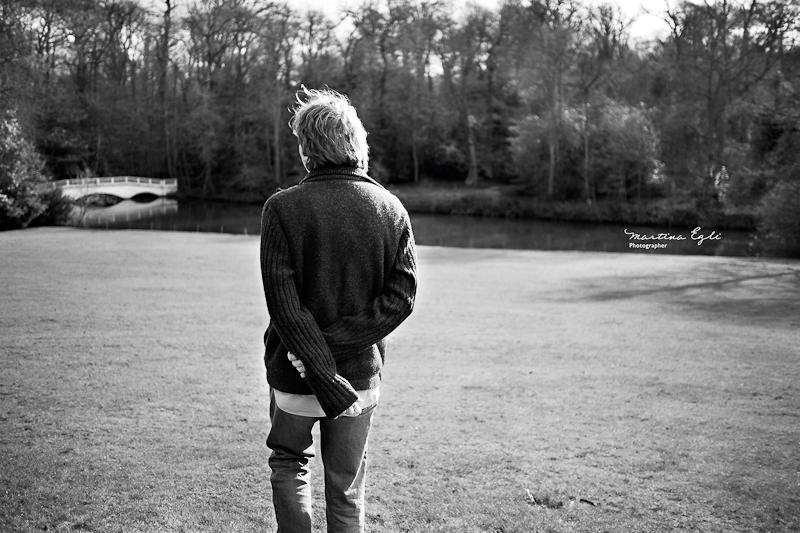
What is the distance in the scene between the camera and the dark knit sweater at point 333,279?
9.02 feet

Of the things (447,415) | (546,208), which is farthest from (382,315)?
(546,208)

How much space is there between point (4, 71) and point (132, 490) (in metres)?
25.7

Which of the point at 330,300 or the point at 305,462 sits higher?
the point at 330,300

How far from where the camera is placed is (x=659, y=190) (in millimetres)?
35656

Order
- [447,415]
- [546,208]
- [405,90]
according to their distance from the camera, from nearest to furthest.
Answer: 1. [447,415]
2. [546,208]
3. [405,90]

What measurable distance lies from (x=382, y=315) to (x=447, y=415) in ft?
10.7

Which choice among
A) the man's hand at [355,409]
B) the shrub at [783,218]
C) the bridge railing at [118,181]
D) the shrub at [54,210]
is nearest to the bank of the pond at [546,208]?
the bridge railing at [118,181]

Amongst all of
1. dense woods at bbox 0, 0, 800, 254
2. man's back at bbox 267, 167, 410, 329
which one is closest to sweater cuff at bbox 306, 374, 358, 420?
man's back at bbox 267, 167, 410, 329

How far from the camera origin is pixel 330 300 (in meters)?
2.87

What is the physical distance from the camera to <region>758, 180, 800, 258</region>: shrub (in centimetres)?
2091

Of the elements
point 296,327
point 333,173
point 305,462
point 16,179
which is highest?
point 16,179

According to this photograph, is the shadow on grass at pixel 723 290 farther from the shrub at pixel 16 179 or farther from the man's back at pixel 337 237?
the shrub at pixel 16 179

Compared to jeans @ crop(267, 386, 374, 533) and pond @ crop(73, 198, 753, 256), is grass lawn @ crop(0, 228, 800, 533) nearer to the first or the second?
jeans @ crop(267, 386, 374, 533)

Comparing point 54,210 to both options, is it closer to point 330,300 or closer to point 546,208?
point 546,208
